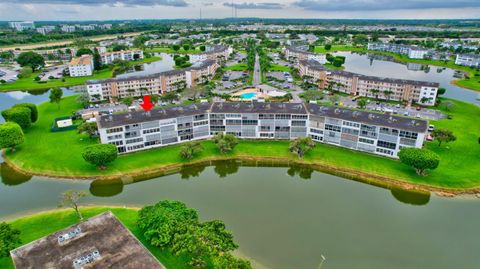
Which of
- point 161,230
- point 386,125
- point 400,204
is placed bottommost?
point 400,204

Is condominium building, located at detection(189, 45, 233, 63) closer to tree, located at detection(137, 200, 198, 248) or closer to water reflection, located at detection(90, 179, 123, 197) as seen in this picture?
water reflection, located at detection(90, 179, 123, 197)

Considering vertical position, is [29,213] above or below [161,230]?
below

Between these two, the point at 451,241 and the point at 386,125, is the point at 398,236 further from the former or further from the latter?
the point at 386,125

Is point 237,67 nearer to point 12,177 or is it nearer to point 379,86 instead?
point 379,86

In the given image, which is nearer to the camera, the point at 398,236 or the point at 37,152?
the point at 398,236

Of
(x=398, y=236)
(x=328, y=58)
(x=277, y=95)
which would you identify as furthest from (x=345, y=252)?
(x=328, y=58)

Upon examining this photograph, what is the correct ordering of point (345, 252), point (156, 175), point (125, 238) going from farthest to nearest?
point (156, 175) < point (345, 252) < point (125, 238)

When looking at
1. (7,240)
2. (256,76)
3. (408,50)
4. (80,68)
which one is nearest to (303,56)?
(256,76)
